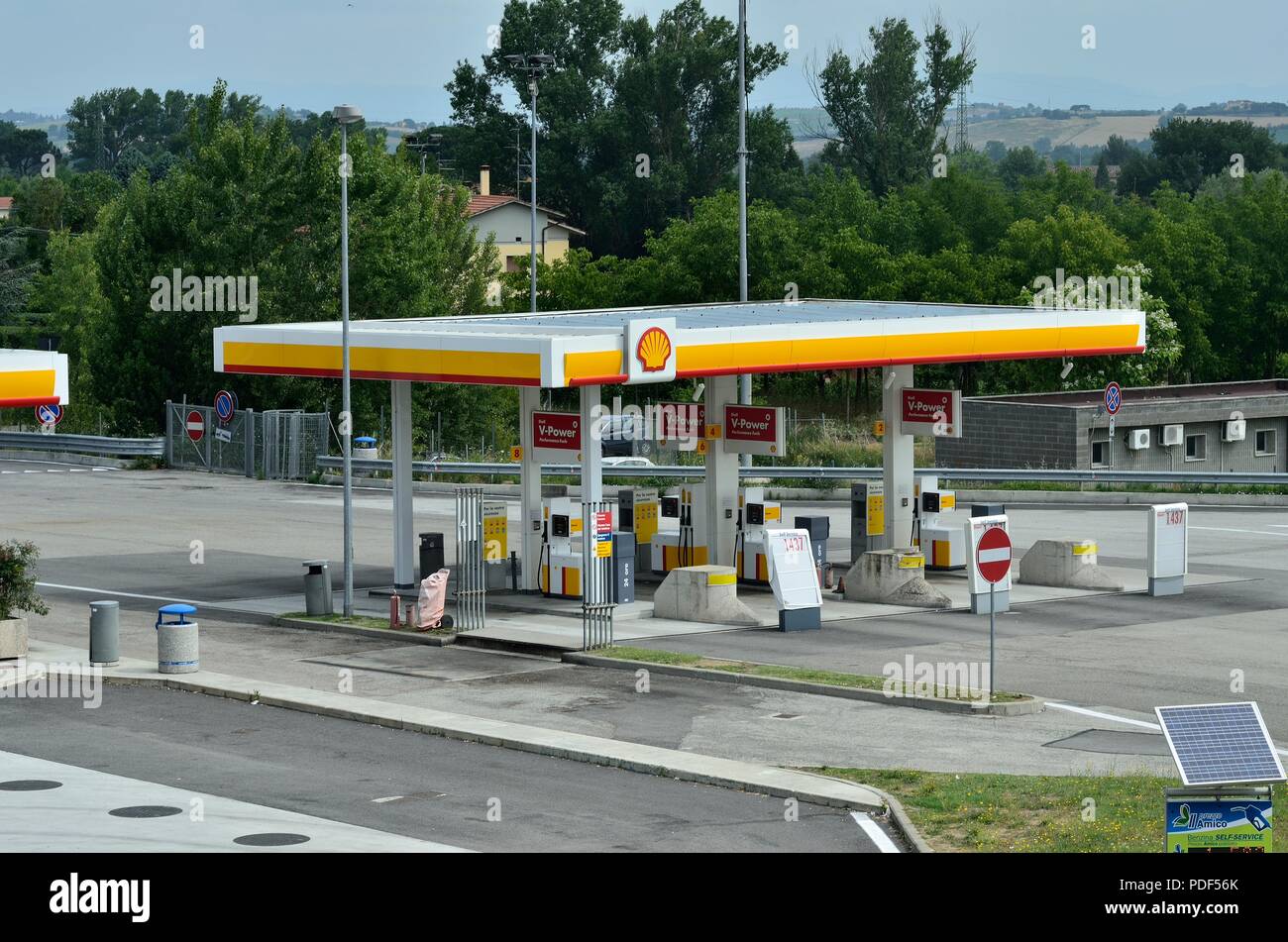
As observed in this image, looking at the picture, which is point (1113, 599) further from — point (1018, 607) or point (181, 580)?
point (181, 580)

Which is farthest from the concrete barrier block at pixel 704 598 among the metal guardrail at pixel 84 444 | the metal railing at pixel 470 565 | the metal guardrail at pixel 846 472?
the metal guardrail at pixel 84 444

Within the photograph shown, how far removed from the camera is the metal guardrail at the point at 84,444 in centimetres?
5247

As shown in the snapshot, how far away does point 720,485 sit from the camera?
28922 mm

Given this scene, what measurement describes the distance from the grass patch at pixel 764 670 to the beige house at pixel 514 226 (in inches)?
2840

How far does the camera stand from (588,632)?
2342 centimetres

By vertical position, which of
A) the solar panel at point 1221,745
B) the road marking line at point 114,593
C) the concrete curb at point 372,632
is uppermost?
the solar panel at point 1221,745

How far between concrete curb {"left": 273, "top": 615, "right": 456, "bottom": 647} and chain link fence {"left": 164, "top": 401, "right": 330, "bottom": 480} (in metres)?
22.5

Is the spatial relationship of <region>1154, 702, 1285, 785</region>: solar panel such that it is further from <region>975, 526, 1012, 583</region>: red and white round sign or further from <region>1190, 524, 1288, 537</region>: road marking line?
<region>1190, 524, 1288, 537</region>: road marking line

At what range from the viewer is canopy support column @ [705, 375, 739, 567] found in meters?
28.8

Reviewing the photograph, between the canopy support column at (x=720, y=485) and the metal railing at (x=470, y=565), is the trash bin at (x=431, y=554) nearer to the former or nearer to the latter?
the metal railing at (x=470, y=565)

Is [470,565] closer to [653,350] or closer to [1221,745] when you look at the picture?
[653,350]

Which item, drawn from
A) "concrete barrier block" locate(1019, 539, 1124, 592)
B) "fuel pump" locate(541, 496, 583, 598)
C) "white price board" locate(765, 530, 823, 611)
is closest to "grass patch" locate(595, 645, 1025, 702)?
"white price board" locate(765, 530, 823, 611)
